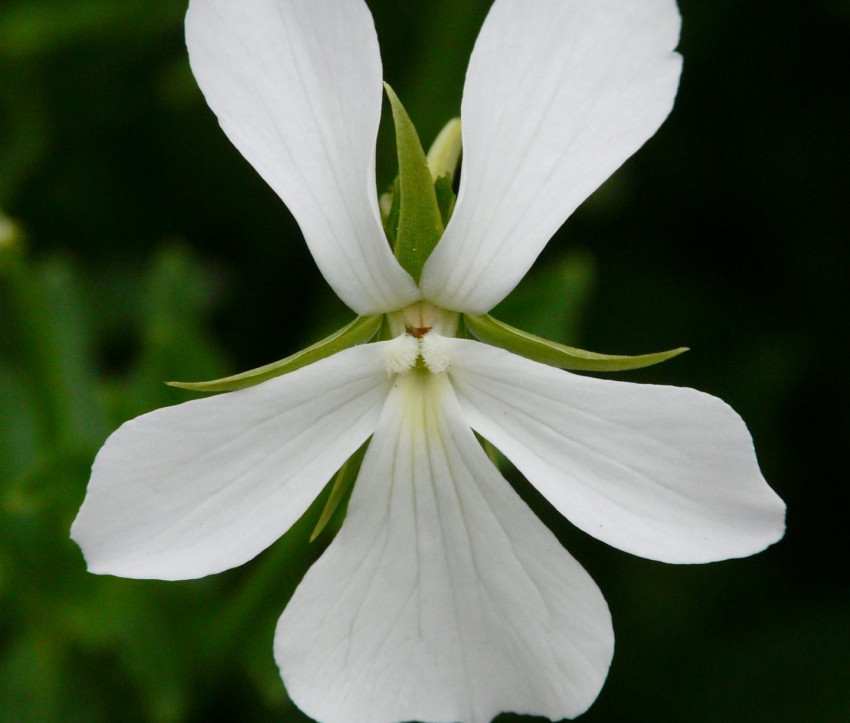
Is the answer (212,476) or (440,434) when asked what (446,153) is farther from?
(212,476)

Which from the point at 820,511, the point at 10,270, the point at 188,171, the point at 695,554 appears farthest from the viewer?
the point at 188,171

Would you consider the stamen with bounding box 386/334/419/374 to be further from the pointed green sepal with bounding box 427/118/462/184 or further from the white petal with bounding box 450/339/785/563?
the pointed green sepal with bounding box 427/118/462/184

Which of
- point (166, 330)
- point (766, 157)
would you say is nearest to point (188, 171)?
point (166, 330)

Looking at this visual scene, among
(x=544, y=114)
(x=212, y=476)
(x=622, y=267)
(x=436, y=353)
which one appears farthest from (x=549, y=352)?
(x=622, y=267)

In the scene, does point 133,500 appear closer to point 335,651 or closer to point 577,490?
point 335,651

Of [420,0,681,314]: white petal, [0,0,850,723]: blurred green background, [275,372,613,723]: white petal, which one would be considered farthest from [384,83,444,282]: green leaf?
[0,0,850,723]: blurred green background

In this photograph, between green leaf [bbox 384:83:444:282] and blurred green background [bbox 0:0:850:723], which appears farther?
blurred green background [bbox 0:0:850:723]
